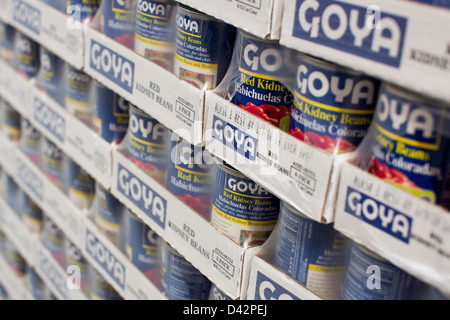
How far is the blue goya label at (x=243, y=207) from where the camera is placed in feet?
3.49

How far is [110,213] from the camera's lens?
159cm

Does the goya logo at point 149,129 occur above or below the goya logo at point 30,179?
above

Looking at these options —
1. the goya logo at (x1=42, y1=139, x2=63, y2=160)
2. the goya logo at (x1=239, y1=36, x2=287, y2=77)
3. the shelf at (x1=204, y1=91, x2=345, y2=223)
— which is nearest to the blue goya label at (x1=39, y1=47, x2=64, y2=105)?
the goya logo at (x1=42, y1=139, x2=63, y2=160)

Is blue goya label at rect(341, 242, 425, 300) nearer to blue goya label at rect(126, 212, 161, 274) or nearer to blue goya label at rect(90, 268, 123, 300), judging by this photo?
blue goya label at rect(126, 212, 161, 274)

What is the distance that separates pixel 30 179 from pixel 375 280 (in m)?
1.48

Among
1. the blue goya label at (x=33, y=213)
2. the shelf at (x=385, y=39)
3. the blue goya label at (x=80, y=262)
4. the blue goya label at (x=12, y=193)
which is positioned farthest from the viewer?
the blue goya label at (x=12, y=193)

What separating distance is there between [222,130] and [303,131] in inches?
8.3

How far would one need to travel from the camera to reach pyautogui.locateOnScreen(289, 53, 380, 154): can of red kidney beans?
0.82 metres

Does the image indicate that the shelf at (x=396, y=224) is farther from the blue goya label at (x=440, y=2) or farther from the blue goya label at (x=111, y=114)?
the blue goya label at (x=111, y=114)

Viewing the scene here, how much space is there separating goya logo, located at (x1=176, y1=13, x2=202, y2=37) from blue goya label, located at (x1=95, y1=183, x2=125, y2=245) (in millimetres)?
638

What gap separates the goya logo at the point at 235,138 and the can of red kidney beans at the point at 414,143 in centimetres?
26

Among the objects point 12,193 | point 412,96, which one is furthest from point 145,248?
point 12,193

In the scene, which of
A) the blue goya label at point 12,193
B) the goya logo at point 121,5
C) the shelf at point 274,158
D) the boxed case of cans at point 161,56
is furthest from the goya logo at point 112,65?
the blue goya label at point 12,193

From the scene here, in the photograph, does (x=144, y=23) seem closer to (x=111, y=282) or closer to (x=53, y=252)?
(x=111, y=282)
